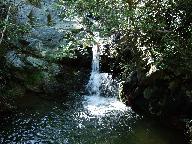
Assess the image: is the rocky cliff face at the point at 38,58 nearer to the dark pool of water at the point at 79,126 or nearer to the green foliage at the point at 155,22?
the dark pool of water at the point at 79,126

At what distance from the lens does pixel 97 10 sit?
16.0 meters

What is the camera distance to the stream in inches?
693

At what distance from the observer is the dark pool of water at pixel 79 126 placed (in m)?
17.6

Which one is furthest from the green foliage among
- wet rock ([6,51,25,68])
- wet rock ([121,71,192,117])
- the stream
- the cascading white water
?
wet rock ([6,51,25,68])

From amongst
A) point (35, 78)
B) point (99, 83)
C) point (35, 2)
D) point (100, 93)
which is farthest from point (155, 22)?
point (35, 2)

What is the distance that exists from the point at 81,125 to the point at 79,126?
0.17 m

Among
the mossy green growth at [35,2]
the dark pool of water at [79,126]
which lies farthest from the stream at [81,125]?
the mossy green growth at [35,2]

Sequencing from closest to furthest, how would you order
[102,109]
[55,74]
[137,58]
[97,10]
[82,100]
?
[97,10], [137,58], [102,109], [82,100], [55,74]

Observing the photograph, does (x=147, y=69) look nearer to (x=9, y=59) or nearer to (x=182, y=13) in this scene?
(x=182, y=13)

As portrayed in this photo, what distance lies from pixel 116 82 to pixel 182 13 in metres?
12.3

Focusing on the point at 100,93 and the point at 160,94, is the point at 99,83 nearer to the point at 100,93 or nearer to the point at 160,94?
the point at 100,93

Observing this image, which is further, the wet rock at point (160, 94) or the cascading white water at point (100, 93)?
the cascading white water at point (100, 93)

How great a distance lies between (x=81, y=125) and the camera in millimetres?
19312

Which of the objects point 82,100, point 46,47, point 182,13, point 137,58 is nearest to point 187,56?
point 182,13
